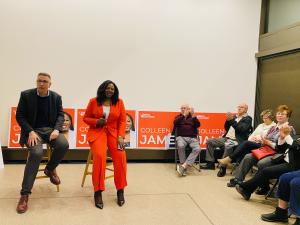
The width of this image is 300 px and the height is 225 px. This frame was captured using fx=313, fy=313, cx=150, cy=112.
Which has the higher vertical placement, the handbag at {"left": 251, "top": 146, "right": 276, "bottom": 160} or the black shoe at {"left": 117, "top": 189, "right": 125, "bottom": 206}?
the handbag at {"left": 251, "top": 146, "right": 276, "bottom": 160}

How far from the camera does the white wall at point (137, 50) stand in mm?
4754

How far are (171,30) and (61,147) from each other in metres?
2.87

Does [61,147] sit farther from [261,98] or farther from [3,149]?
[261,98]

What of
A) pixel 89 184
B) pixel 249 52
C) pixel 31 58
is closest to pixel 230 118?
pixel 249 52

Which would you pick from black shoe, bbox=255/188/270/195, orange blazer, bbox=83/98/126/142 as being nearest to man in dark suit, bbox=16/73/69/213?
orange blazer, bbox=83/98/126/142

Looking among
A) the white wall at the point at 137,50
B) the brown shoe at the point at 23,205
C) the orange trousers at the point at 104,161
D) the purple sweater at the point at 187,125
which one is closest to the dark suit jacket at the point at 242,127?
the purple sweater at the point at 187,125

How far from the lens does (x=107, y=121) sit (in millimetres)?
3340

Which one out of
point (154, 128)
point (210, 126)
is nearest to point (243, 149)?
point (210, 126)

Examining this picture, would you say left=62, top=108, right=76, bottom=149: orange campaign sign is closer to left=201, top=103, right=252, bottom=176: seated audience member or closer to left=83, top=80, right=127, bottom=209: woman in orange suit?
left=83, top=80, right=127, bottom=209: woman in orange suit

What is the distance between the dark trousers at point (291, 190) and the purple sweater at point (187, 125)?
202 cm

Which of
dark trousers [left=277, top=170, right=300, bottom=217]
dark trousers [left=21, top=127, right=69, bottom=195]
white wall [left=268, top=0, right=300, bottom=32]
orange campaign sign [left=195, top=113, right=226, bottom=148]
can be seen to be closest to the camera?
dark trousers [left=277, top=170, right=300, bottom=217]

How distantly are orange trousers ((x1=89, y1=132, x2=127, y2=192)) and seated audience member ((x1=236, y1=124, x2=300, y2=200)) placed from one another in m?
1.28

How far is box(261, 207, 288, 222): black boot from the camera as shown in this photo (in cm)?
280

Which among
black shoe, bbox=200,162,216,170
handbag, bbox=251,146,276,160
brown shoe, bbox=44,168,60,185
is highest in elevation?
handbag, bbox=251,146,276,160
